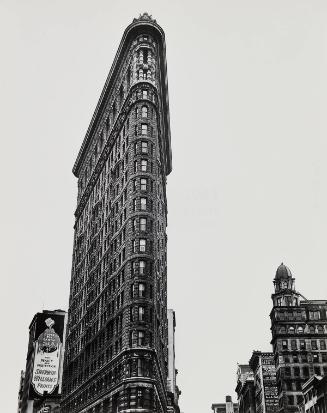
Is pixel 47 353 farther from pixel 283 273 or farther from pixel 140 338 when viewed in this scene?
pixel 140 338

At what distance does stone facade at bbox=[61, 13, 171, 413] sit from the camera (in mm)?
82812

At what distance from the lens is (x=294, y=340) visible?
5487 inches

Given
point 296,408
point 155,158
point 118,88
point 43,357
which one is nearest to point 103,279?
point 155,158

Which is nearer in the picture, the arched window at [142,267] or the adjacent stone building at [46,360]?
the arched window at [142,267]

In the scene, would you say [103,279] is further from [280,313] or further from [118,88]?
[280,313]

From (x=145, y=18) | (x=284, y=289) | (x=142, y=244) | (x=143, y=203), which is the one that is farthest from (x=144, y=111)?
(x=284, y=289)

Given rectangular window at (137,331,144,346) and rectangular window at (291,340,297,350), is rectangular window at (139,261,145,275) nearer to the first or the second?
rectangular window at (137,331,144,346)

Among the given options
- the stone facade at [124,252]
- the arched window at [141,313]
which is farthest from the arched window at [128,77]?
the arched window at [141,313]

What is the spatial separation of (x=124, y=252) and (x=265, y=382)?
87.9 m

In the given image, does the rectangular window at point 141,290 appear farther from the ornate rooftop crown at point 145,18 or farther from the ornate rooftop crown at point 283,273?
the ornate rooftop crown at point 283,273

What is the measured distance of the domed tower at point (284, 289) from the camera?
5792 inches

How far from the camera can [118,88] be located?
388 ft

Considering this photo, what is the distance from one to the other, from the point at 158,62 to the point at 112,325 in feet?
170

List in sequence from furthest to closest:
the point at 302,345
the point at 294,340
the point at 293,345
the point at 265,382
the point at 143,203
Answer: the point at 265,382, the point at 294,340, the point at 293,345, the point at 302,345, the point at 143,203
